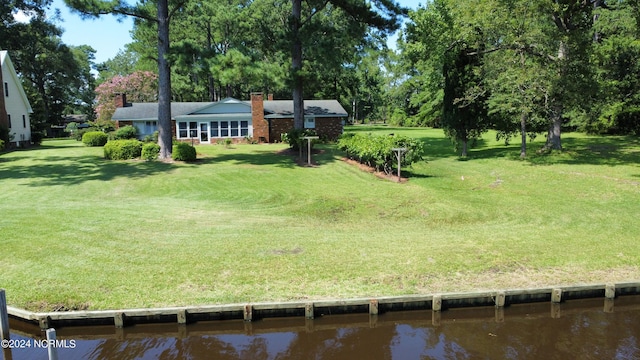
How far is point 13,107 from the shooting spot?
33781 mm

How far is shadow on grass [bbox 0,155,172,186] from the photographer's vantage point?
1856cm

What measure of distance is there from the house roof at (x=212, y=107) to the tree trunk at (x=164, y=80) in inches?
515

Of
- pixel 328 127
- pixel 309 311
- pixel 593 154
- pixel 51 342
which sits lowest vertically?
pixel 309 311

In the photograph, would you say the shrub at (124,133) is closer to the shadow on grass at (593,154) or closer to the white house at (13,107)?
the white house at (13,107)

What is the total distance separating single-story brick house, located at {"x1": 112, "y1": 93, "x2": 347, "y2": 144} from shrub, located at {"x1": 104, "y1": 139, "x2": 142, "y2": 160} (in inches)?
457

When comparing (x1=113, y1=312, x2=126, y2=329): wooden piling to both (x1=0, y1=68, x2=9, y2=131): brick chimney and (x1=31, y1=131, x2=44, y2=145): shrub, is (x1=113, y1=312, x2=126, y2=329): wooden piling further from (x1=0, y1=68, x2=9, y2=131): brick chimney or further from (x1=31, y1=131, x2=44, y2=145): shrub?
(x1=31, y1=131, x2=44, y2=145): shrub

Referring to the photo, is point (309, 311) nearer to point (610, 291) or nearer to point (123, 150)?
point (610, 291)

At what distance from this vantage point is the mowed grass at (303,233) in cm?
794

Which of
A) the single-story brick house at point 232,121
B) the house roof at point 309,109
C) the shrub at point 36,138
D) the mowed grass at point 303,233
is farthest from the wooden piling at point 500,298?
the shrub at point 36,138

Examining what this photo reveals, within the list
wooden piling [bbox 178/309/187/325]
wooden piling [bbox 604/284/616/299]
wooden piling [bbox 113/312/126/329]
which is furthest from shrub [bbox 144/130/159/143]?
wooden piling [bbox 604/284/616/299]

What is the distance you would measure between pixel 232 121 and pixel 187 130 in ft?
12.2

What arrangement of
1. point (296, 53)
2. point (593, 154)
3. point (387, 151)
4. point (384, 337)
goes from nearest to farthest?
point (384, 337) → point (387, 151) → point (593, 154) → point (296, 53)

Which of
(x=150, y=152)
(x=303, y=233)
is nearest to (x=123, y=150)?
(x=150, y=152)

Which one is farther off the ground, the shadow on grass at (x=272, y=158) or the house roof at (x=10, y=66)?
the house roof at (x=10, y=66)
